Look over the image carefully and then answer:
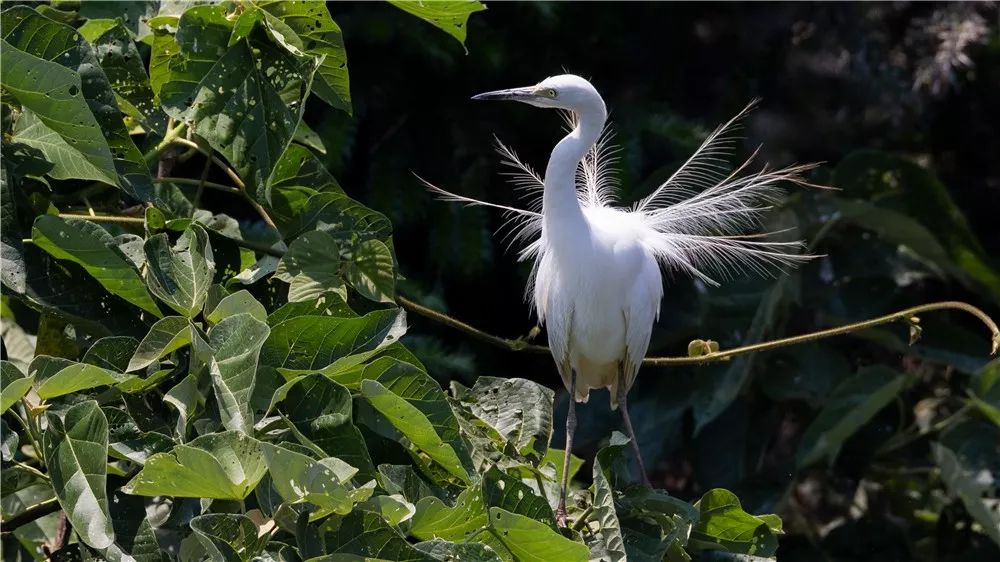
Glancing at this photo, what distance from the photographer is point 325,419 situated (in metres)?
1.09

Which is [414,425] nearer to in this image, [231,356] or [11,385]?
[231,356]

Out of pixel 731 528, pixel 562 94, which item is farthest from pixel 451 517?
pixel 562 94

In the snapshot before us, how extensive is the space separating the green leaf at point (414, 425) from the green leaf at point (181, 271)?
22cm

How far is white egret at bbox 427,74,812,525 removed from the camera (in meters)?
1.70

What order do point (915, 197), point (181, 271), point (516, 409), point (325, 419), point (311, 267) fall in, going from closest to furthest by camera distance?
point (325, 419), point (181, 271), point (311, 267), point (516, 409), point (915, 197)

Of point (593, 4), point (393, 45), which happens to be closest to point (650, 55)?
point (593, 4)

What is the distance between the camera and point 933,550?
2.84m

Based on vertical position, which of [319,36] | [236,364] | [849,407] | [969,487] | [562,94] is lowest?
[969,487]

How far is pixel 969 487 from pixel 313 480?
192cm

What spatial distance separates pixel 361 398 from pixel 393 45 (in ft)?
5.08

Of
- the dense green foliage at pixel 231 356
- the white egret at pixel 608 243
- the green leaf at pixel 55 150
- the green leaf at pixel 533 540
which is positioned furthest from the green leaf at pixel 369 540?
the white egret at pixel 608 243

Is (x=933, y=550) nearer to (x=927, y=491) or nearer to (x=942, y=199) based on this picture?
(x=927, y=491)

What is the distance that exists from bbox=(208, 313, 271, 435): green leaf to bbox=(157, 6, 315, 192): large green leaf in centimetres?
25

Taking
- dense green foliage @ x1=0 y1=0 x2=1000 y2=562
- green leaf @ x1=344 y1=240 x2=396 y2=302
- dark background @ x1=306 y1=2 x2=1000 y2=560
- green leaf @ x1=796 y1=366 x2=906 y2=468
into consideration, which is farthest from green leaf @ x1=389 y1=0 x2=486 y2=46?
green leaf @ x1=796 y1=366 x2=906 y2=468
